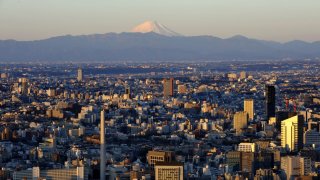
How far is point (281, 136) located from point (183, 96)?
24.2m

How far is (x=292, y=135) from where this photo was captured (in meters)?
29.4

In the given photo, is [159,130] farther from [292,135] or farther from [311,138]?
[292,135]

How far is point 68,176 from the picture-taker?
65.6 ft

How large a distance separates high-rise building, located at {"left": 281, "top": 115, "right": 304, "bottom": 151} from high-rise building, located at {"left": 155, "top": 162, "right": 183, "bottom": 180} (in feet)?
27.1

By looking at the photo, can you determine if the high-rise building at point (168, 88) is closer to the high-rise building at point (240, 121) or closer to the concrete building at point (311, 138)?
the high-rise building at point (240, 121)

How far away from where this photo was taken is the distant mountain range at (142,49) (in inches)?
4619

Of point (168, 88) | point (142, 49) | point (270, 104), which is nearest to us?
point (270, 104)

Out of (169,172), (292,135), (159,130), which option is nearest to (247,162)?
(169,172)

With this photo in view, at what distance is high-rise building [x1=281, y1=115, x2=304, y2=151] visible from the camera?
28450mm

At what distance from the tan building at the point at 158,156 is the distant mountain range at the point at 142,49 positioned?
89.0 m

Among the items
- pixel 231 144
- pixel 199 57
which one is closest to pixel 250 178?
pixel 231 144

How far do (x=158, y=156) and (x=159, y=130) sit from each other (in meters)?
10.7

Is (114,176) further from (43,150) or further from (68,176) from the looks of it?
(43,150)

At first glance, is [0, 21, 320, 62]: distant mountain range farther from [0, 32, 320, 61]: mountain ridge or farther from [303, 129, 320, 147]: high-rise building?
[303, 129, 320, 147]: high-rise building
